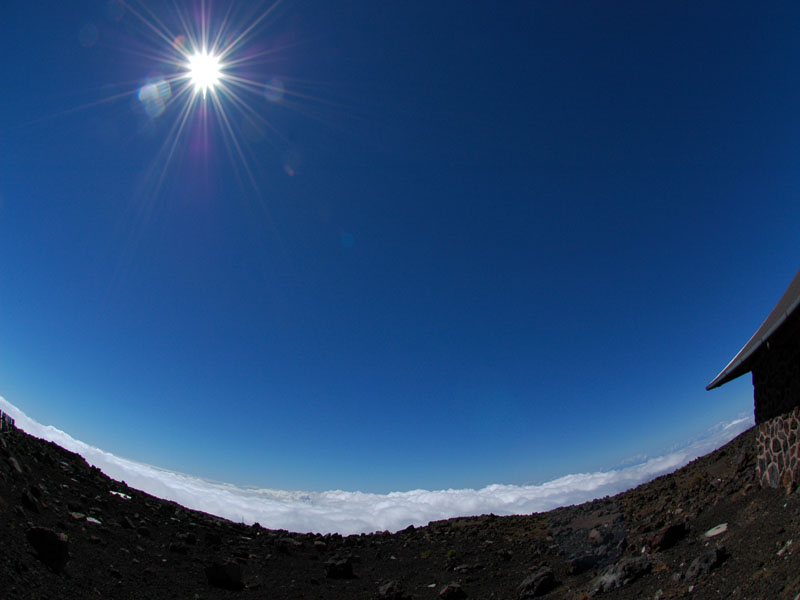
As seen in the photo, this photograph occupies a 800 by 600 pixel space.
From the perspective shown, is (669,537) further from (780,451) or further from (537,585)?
(537,585)

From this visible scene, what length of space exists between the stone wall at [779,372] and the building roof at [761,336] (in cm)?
18

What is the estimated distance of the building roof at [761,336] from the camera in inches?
343

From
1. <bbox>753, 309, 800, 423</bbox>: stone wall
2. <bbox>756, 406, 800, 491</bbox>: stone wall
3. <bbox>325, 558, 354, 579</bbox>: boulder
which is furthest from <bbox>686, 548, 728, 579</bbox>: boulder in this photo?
<bbox>325, 558, 354, 579</bbox>: boulder

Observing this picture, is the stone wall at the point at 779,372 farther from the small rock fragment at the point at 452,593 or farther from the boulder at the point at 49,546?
the boulder at the point at 49,546

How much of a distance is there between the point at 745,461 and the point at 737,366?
567cm

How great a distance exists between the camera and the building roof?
8711 millimetres

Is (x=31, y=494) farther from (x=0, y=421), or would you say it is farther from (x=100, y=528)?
(x=0, y=421)

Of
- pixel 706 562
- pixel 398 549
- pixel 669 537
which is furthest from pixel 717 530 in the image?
pixel 398 549

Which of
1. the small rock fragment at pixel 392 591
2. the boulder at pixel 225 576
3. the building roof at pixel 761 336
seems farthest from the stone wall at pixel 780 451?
the boulder at pixel 225 576

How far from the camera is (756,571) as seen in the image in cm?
630

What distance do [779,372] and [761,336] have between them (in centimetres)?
119

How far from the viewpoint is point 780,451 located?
9.22 meters

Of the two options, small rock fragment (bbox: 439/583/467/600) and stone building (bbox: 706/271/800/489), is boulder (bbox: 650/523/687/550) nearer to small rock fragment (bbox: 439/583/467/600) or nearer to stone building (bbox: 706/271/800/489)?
stone building (bbox: 706/271/800/489)

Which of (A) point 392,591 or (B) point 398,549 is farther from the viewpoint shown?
(B) point 398,549
